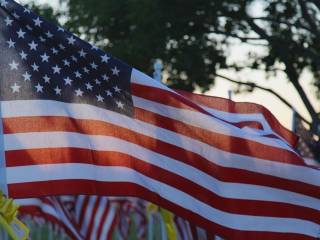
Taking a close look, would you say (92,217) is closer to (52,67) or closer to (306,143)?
(306,143)

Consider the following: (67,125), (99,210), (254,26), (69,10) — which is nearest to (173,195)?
(67,125)

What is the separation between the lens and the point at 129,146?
7031mm

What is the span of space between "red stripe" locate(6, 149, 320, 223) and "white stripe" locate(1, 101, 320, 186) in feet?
0.69

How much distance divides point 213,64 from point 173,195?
12.0 meters

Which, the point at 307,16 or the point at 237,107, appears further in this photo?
the point at 307,16

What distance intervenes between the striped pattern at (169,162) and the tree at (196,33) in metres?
10.2

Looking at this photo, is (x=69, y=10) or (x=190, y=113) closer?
(x=190, y=113)

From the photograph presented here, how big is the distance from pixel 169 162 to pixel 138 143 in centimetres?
25

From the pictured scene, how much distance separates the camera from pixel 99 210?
1530 cm

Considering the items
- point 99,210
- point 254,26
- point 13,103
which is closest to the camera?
point 13,103

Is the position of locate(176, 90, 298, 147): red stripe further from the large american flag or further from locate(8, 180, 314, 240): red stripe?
locate(8, 180, 314, 240): red stripe

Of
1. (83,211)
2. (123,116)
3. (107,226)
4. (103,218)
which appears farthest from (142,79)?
(83,211)

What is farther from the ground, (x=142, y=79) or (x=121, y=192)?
(x=142, y=79)

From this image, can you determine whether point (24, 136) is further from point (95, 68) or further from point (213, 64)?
point (213, 64)
